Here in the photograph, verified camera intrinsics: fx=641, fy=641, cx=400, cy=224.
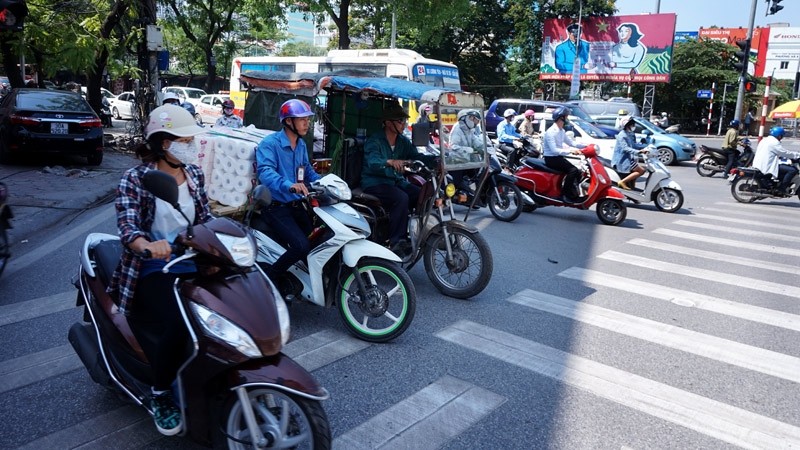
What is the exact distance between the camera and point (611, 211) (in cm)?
975

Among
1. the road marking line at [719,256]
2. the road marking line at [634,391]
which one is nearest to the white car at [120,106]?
the road marking line at [719,256]

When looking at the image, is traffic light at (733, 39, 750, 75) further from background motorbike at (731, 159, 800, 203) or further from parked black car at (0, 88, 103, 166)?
parked black car at (0, 88, 103, 166)

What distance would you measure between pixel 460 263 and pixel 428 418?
2.24 m

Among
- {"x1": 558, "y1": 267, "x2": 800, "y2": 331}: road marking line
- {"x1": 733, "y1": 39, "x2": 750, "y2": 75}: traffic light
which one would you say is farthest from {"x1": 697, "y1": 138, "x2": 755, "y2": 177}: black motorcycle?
{"x1": 558, "y1": 267, "x2": 800, "y2": 331}: road marking line


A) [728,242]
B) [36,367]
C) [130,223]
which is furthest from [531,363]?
[728,242]

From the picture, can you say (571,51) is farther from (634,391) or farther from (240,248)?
(240,248)

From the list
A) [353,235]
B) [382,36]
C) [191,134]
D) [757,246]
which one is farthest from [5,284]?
[382,36]

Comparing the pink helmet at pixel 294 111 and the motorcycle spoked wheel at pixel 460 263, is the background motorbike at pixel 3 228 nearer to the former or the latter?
the pink helmet at pixel 294 111

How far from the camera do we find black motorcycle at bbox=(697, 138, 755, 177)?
16453mm

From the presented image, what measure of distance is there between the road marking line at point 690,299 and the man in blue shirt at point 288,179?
3.17 meters

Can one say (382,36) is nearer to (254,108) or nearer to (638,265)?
(254,108)

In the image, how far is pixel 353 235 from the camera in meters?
4.56

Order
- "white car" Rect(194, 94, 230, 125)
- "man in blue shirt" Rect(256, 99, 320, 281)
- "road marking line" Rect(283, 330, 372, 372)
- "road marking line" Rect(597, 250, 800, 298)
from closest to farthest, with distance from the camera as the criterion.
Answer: "road marking line" Rect(283, 330, 372, 372)
"man in blue shirt" Rect(256, 99, 320, 281)
"road marking line" Rect(597, 250, 800, 298)
"white car" Rect(194, 94, 230, 125)

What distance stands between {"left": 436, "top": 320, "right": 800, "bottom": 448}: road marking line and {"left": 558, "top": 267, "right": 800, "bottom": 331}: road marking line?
1.99 metres
